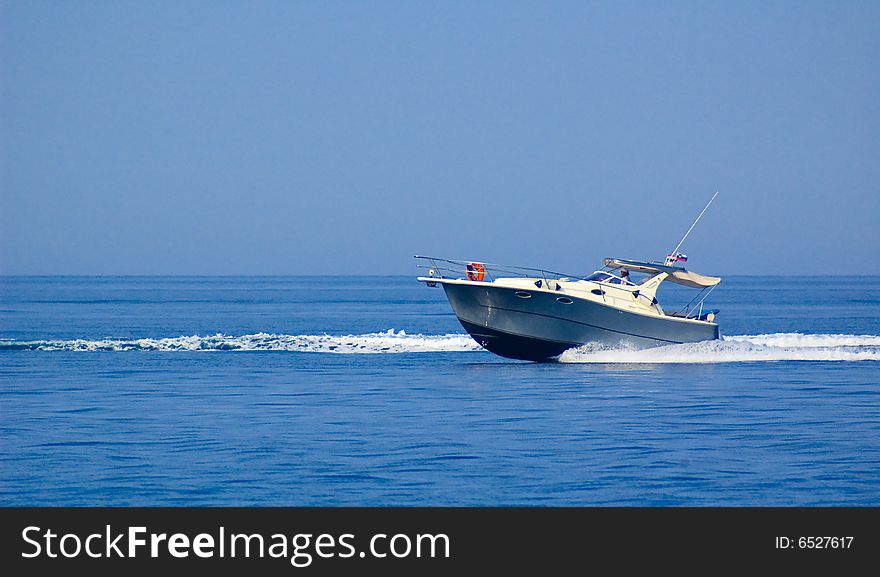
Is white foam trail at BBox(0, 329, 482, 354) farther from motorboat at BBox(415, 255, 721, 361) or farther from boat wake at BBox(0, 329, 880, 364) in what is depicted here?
motorboat at BBox(415, 255, 721, 361)

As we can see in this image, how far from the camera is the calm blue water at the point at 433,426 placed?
14.1 m

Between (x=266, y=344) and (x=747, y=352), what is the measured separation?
1641 centimetres

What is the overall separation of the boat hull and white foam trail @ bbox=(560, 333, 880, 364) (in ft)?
1.05

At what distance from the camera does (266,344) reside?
37.9 metres

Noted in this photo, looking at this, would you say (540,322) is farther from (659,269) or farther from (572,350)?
(659,269)

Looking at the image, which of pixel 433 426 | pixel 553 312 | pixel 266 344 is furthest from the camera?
pixel 266 344

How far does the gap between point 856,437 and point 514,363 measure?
13953mm

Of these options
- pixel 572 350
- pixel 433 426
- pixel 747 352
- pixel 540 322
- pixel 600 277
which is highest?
pixel 600 277

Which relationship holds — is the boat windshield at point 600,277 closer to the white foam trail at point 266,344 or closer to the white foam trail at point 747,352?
the white foam trail at point 747,352

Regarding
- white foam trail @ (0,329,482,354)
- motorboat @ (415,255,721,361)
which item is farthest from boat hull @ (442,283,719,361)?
white foam trail @ (0,329,482,354)

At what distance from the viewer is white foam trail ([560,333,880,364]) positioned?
29.5 m

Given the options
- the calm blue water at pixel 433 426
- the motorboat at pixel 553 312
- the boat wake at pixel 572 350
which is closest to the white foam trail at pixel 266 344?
the boat wake at pixel 572 350

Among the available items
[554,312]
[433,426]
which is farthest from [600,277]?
[433,426]
